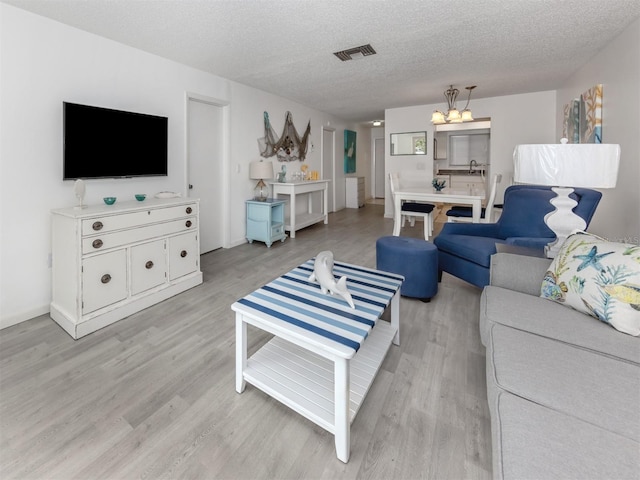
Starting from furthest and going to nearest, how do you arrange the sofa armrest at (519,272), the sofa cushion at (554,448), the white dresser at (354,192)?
the white dresser at (354,192)
the sofa armrest at (519,272)
the sofa cushion at (554,448)

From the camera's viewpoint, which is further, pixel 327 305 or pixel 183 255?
pixel 183 255

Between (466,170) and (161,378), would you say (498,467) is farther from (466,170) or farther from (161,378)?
(466,170)

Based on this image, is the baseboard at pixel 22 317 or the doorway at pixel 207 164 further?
the doorway at pixel 207 164

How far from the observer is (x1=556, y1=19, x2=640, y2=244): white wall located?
2.53m

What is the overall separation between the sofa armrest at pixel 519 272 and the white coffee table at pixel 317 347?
1.99ft

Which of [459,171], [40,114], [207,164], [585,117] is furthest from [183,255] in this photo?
A: [459,171]

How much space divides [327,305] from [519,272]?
1166 mm

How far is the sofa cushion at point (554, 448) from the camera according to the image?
2.32 ft

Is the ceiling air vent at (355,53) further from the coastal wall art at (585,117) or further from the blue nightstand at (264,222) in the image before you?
the coastal wall art at (585,117)

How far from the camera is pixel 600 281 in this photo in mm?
1364

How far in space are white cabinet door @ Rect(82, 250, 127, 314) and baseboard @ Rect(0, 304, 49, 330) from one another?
623mm

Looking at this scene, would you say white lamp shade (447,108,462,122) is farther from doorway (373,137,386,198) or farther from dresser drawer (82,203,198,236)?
doorway (373,137,386,198)

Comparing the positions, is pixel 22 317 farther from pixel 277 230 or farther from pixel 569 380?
pixel 569 380

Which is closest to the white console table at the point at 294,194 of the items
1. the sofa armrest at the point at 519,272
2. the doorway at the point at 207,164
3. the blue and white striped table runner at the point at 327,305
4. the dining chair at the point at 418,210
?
the doorway at the point at 207,164
